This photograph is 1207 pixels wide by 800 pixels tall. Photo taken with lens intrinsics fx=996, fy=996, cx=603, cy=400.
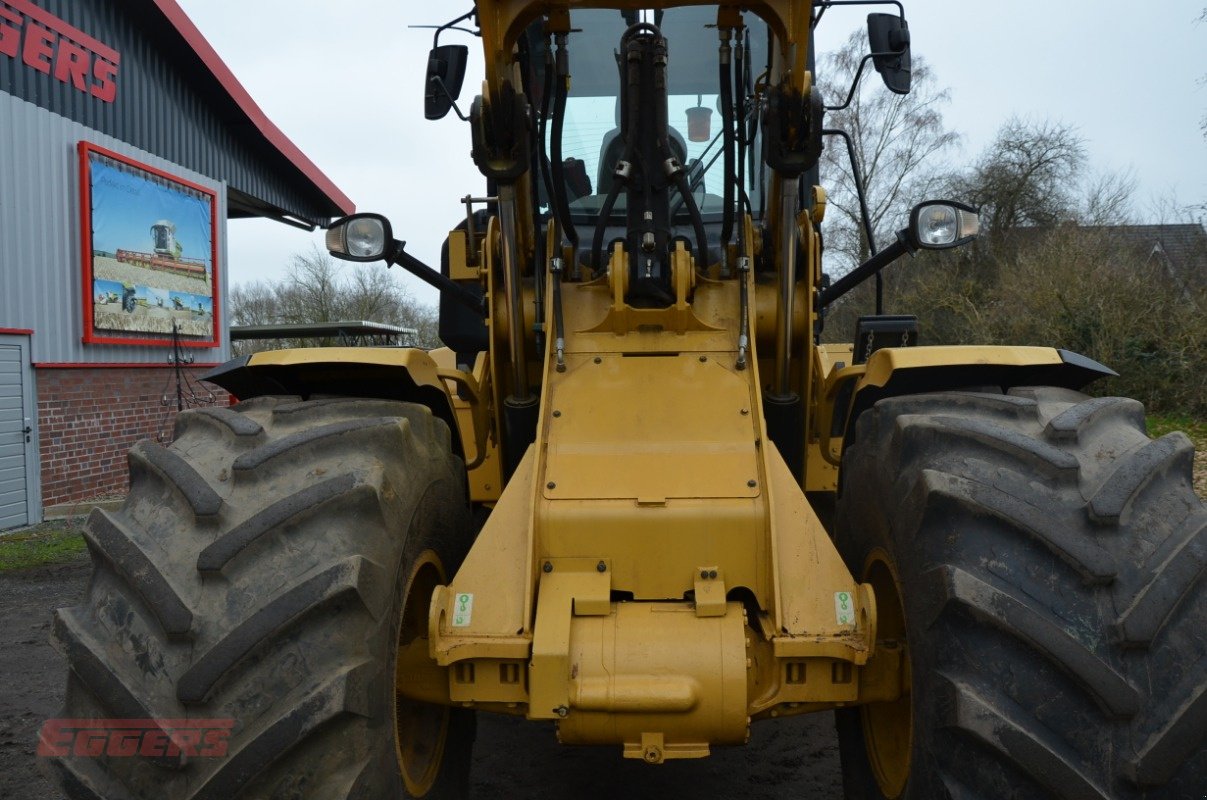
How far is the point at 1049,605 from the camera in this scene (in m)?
2.22

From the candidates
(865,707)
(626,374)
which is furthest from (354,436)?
(865,707)

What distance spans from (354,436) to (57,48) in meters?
12.1

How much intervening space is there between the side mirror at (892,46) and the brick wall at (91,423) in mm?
11600

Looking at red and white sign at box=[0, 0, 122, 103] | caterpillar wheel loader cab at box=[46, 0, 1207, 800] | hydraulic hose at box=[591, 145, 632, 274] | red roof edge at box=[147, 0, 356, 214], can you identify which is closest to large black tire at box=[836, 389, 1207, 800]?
caterpillar wheel loader cab at box=[46, 0, 1207, 800]

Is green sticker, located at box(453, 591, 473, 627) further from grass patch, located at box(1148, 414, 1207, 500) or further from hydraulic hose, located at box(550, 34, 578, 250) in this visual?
grass patch, located at box(1148, 414, 1207, 500)

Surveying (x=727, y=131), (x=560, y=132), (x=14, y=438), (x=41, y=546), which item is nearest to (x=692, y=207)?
(x=727, y=131)

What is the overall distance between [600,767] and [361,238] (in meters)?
2.34

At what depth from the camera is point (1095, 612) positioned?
2.19 meters

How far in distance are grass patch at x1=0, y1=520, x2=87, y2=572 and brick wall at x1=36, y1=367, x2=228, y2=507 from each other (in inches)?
36.2

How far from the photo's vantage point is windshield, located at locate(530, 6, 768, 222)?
4.25 meters

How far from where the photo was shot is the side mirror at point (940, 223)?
3.39m

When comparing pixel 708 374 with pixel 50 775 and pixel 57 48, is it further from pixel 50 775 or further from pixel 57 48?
pixel 57 48

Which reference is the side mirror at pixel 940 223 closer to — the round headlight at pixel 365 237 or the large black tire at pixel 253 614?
the round headlight at pixel 365 237

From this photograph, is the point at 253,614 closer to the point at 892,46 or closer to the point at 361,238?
the point at 361,238
